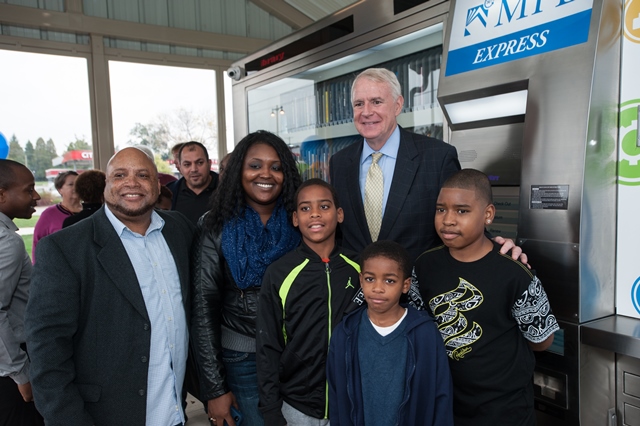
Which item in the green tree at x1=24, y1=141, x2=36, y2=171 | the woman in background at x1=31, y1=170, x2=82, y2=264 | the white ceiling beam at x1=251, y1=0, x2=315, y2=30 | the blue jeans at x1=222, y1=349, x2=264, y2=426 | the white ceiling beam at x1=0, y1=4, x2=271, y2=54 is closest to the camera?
the blue jeans at x1=222, y1=349, x2=264, y2=426

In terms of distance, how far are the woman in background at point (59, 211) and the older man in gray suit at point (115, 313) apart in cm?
255

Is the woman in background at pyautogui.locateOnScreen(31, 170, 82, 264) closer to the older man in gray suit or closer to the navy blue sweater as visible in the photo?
the older man in gray suit

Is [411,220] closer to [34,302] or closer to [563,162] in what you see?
[563,162]

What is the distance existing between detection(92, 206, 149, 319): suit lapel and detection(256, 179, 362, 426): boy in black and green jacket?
0.42 meters

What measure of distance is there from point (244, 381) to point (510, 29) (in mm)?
1762

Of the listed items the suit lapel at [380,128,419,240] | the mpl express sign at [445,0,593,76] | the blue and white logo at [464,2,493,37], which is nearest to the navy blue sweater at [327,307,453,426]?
the suit lapel at [380,128,419,240]

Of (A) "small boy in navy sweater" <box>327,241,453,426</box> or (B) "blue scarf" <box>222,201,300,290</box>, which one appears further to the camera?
(B) "blue scarf" <box>222,201,300,290</box>

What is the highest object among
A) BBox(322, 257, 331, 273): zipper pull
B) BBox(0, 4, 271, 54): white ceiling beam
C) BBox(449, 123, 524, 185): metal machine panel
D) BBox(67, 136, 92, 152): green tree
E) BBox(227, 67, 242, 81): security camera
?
BBox(0, 4, 271, 54): white ceiling beam

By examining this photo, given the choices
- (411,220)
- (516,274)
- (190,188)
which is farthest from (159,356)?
(190,188)

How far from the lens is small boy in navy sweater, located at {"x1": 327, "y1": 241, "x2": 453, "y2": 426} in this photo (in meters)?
1.40

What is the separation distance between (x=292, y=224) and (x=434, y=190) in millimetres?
622

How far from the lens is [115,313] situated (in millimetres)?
1401

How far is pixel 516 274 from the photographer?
1410 millimetres

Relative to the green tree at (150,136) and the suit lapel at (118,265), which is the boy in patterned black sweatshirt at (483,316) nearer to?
the suit lapel at (118,265)
